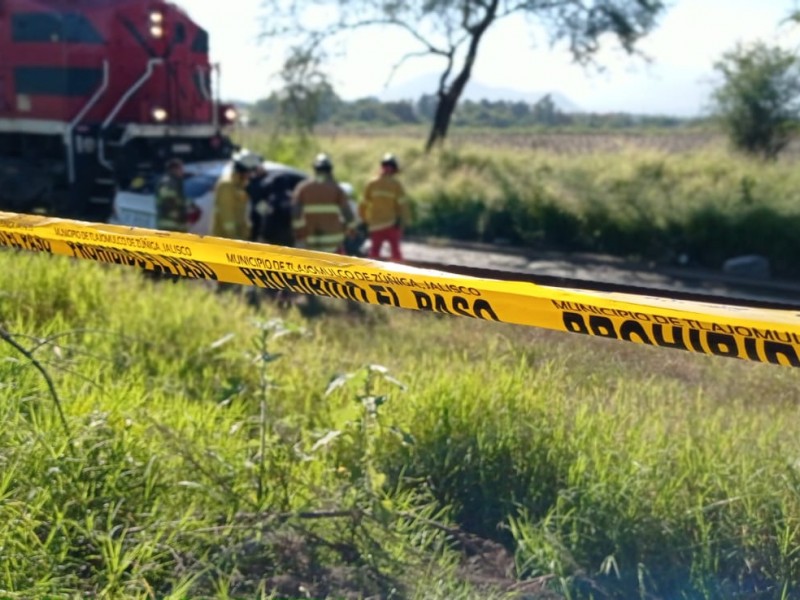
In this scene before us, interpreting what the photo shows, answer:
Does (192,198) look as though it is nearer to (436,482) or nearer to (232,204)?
(232,204)

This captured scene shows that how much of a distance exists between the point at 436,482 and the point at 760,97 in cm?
1948

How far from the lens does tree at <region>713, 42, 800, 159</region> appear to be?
20.6 metres

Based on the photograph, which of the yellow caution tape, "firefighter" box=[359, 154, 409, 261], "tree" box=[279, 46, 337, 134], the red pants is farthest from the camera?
"tree" box=[279, 46, 337, 134]

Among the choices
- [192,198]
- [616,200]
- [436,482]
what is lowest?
[436,482]

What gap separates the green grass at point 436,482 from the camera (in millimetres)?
3160

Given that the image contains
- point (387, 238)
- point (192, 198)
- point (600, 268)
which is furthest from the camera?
point (600, 268)

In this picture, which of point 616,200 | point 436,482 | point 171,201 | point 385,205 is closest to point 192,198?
Result: point 171,201

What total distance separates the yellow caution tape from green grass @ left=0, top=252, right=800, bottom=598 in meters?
0.65

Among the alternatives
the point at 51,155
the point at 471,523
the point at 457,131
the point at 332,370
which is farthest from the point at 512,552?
the point at 457,131

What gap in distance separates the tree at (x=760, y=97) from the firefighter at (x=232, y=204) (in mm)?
14060

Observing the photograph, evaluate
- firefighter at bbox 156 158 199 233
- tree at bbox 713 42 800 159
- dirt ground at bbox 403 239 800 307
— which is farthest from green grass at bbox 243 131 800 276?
firefighter at bbox 156 158 199 233

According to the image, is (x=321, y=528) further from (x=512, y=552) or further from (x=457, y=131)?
(x=457, y=131)

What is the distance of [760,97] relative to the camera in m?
21.0

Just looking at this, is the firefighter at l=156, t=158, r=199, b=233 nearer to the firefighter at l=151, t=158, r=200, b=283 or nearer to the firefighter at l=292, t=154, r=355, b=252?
the firefighter at l=151, t=158, r=200, b=283
